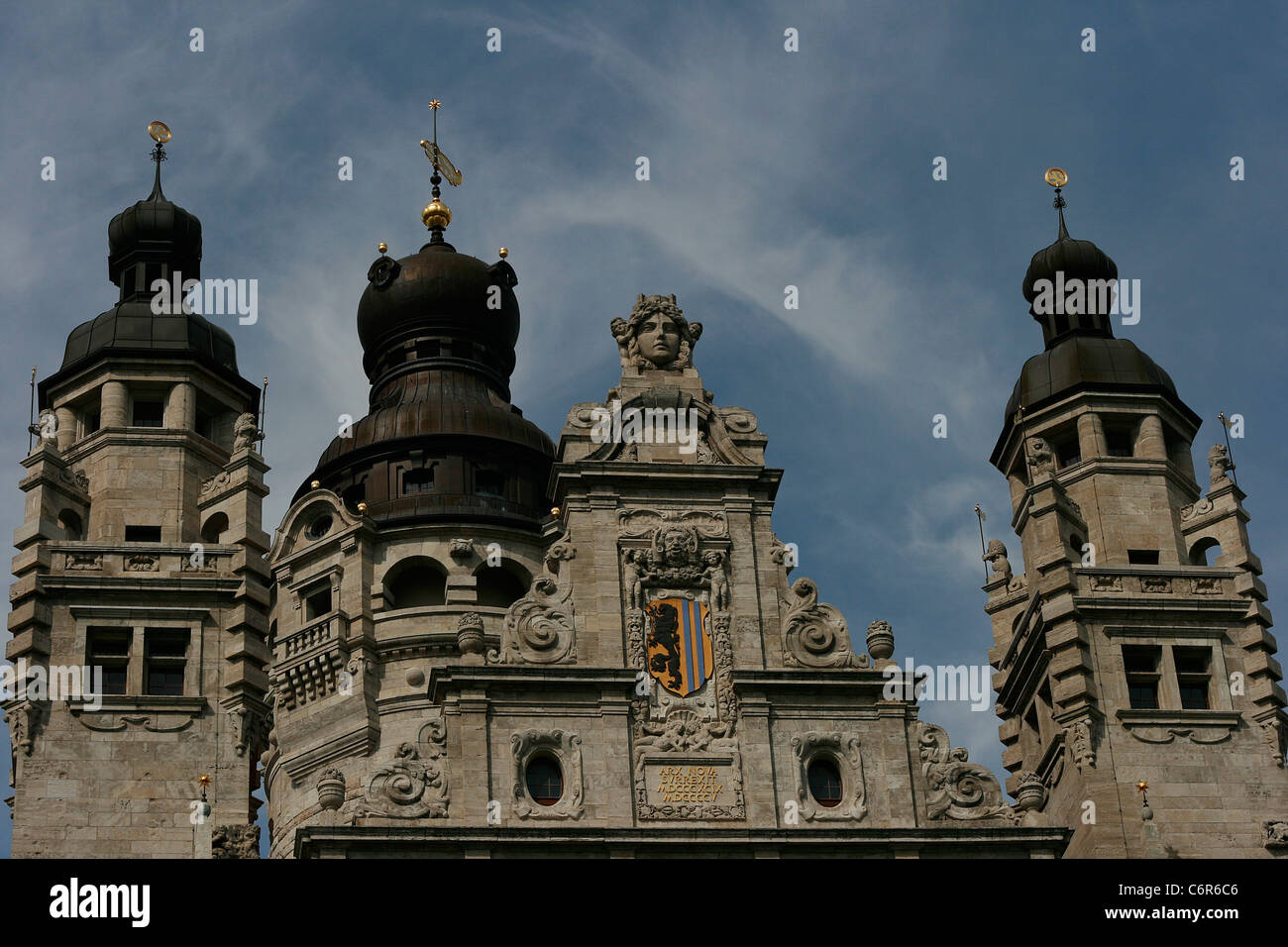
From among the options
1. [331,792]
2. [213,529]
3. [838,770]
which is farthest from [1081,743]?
[213,529]

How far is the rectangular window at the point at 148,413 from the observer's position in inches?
2532

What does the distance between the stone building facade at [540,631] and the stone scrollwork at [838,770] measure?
0.22 ft

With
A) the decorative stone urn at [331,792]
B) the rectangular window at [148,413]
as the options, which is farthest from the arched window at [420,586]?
the decorative stone urn at [331,792]

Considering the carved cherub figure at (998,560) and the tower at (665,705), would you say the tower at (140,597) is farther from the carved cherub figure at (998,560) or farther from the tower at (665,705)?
the carved cherub figure at (998,560)

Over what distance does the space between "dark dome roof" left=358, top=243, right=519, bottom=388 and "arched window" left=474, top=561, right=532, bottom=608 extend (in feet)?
28.0

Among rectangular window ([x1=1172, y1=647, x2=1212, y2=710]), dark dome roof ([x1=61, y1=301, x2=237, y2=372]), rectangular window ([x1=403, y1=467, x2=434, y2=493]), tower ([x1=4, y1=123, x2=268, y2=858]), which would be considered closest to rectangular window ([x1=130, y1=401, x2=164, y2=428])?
tower ([x1=4, y1=123, x2=268, y2=858])

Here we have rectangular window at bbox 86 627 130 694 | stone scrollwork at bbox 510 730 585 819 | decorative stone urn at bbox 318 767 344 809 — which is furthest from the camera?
rectangular window at bbox 86 627 130 694

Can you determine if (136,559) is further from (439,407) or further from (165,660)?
(439,407)

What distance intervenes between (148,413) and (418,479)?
26.9 ft

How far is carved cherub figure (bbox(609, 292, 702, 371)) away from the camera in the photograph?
57188 mm

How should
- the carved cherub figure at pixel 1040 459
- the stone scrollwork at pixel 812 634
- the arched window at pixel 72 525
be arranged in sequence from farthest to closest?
the carved cherub figure at pixel 1040 459, the arched window at pixel 72 525, the stone scrollwork at pixel 812 634

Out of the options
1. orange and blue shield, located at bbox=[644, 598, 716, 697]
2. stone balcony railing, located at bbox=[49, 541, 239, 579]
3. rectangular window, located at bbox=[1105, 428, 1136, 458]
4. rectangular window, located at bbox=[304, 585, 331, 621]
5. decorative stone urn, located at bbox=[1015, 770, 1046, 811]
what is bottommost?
decorative stone urn, located at bbox=[1015, 770, 1046, 811]

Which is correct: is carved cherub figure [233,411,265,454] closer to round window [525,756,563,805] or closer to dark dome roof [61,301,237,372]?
dark dome roof [61,301,237,372]

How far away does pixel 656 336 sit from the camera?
5734 cm
